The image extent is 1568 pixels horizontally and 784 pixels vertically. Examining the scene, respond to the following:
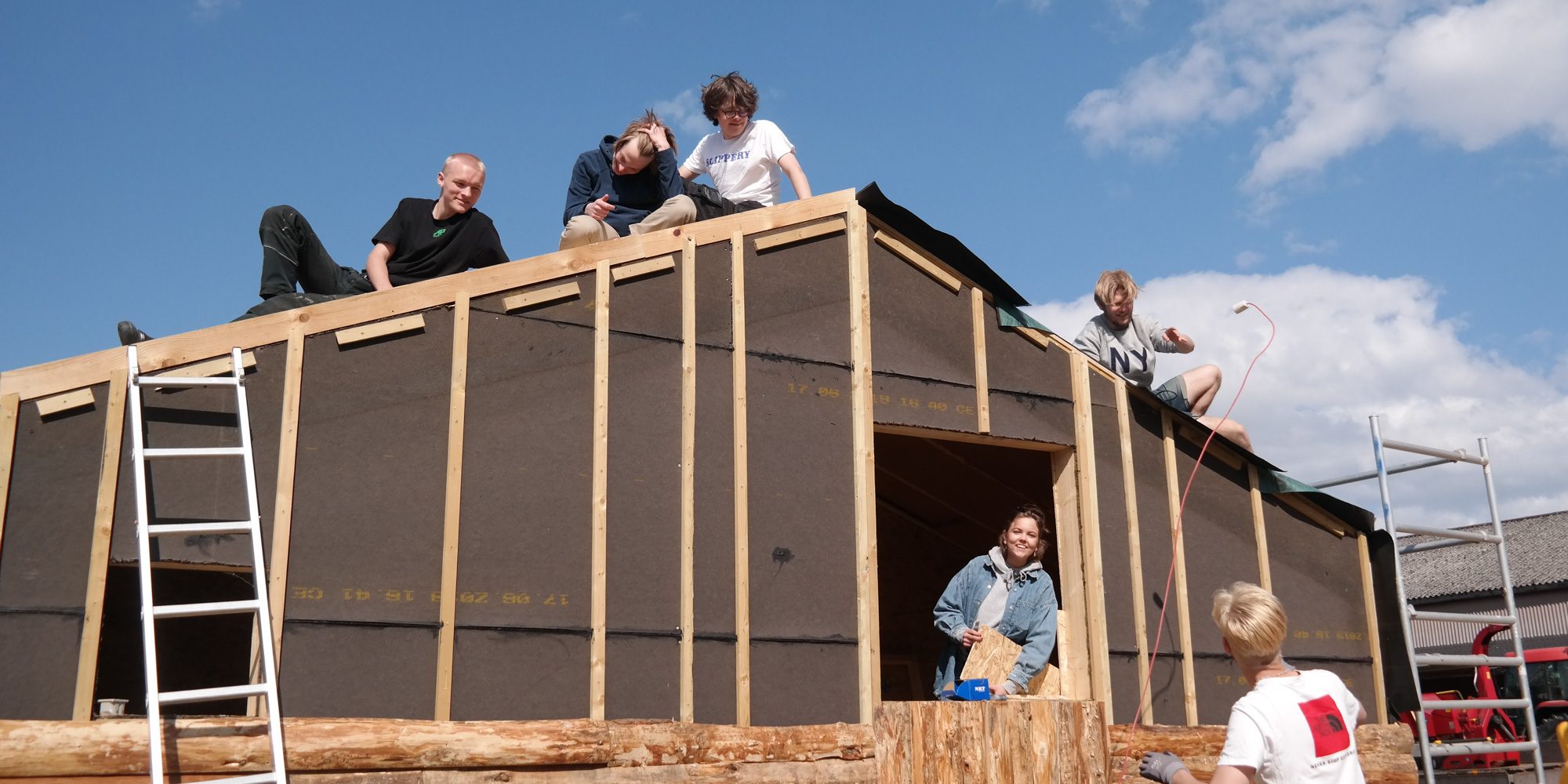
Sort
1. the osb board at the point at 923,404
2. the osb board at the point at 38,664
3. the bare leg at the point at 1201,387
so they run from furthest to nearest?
the bare leg at the point at 1201,387 → the osb board at the point at 923,404 → the osb board at the point at 38,664

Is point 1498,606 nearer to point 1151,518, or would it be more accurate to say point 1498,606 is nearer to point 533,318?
point 1151,518

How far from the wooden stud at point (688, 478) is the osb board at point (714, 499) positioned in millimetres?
25

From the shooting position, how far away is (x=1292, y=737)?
3053 millimetres

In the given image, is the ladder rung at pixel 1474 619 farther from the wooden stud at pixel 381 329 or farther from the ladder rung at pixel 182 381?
the ladder rung at pixel 182 381

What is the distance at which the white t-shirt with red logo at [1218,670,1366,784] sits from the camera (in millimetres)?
3051

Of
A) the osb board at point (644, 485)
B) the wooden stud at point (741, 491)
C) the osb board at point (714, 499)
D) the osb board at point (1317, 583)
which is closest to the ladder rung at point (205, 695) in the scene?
the osb board at point (644, 485)

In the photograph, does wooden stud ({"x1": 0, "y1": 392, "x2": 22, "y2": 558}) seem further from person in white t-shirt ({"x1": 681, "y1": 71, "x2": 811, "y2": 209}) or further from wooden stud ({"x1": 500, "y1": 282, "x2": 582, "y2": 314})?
person in white t-shirt ({"x1": 681, "y1": 71, "x2": 811, "y2": 209})

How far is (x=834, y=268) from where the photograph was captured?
23.7ft

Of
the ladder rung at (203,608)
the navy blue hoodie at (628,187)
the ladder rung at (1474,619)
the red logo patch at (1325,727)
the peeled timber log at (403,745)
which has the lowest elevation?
the peeled timber log at (403,745)

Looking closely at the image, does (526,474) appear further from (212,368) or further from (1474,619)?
(1474,619)

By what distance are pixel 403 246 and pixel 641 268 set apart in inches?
52.6

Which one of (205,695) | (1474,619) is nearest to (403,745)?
(205,695)

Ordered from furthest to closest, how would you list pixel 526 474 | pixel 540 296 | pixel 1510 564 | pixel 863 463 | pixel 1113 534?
pixel 1510 564 < pixel 1113 534 < pixel 863 463 < pixel 540 296 < pixel 526 474

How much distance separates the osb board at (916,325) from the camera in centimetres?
729
